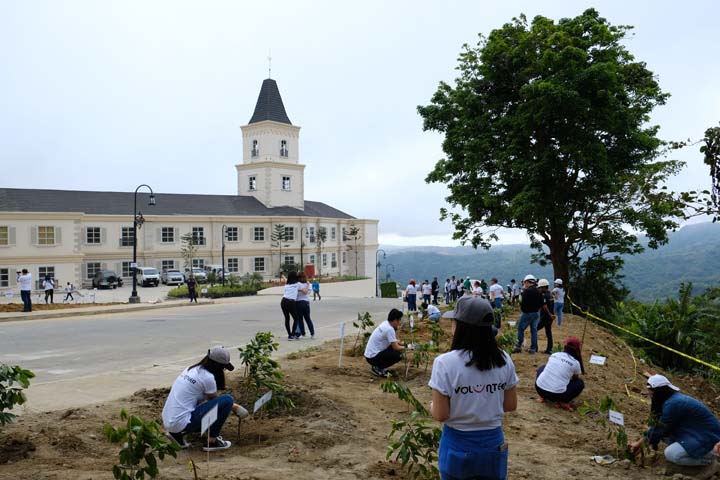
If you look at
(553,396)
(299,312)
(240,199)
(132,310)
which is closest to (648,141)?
(299,312)

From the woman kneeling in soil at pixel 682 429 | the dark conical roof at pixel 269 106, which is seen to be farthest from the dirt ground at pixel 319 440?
the dark conical roof at pixel 269 106

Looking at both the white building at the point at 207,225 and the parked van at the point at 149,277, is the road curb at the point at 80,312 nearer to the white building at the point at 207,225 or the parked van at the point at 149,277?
the parked van at the point at 149,277

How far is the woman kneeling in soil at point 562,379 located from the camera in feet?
27.9

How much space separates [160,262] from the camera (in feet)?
195

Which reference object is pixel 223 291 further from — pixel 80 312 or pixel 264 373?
pixel 264 373

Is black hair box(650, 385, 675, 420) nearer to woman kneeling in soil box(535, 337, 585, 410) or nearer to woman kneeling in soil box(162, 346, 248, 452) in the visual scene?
Result: woman kneeling in soil box(535, 337, 585, 410)

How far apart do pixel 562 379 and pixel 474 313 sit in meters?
5.49

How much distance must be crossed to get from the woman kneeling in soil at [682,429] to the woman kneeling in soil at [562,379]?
2165mm

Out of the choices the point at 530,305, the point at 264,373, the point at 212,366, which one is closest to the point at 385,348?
the point at 264,373

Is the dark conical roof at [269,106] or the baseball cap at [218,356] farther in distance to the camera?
the dark conical roof at [269,106]

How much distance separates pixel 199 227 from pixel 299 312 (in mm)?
48613

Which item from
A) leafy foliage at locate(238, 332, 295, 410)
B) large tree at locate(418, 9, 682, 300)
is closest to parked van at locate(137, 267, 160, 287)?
large tree at locate(418, 9, 682, 300)

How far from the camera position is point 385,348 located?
32.9 feet

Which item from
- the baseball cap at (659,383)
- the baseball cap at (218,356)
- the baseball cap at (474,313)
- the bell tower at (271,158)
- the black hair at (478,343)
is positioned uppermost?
the bell tower at (271,158)
